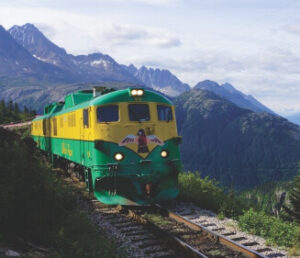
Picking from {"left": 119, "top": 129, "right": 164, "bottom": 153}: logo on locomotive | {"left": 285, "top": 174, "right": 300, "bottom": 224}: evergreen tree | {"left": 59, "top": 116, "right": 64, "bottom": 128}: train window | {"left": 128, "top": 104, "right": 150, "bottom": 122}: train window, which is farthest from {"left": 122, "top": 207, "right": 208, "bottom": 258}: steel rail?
{"left": 285, "top": 174, "right": 300, "bottom": 224}: evergreen tree

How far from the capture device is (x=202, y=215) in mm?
12492

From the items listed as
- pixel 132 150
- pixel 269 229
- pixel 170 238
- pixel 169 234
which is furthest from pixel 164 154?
pixel 269 229

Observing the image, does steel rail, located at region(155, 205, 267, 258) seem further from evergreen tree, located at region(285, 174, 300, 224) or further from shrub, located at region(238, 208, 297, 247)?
evergreen tree, located at region(285, 174, 300, 224)

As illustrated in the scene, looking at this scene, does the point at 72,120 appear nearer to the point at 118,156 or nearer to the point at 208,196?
the point at 118,156

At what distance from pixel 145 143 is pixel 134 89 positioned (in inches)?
78.4

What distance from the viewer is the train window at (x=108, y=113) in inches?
511

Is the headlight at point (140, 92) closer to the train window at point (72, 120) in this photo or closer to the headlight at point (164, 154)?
the headlight at point (164, 154)

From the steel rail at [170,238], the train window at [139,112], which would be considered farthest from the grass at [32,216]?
the train window at [139,112]

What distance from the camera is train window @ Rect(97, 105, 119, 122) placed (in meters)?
13.0

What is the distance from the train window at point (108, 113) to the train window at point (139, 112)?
49 cm

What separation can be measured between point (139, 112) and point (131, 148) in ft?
4.54

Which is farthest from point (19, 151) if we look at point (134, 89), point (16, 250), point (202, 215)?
point (202, 215)

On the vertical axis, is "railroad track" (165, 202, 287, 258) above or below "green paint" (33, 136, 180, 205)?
below

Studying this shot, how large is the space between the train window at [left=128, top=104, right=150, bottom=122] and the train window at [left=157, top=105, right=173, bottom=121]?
17.8 inches
